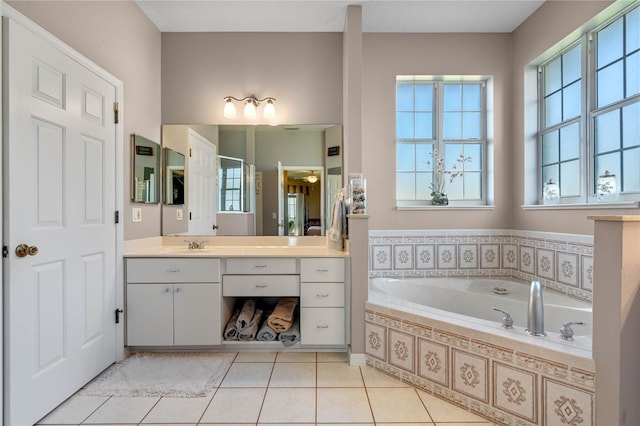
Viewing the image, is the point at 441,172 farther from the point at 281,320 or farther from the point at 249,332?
the point at 249,332

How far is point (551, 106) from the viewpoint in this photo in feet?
8.80

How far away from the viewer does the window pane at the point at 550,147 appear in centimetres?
263

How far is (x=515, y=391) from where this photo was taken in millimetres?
1536

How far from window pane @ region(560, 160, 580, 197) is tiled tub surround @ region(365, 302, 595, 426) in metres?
1.55

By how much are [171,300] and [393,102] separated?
2490 millimetres

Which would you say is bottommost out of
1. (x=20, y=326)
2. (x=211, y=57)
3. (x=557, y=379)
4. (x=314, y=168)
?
(x=557, y=379)

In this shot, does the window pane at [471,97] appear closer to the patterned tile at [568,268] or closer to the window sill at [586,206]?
the window sill at [586,206]

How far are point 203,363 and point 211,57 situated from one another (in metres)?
2.51

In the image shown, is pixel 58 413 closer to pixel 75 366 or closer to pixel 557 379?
pixel 75 366

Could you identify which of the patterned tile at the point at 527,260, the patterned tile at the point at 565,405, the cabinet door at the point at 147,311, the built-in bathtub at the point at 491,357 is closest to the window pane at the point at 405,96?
the patterned tile at the point at 527,260

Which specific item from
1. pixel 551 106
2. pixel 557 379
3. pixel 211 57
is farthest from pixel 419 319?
pixel 211 57

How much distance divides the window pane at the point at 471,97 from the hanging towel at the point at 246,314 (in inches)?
104

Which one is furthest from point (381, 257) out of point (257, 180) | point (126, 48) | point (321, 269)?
point (126, 48)

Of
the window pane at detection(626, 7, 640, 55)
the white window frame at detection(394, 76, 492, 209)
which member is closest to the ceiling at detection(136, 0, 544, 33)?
the white window frame at detection(394, 76, 492, 209)
